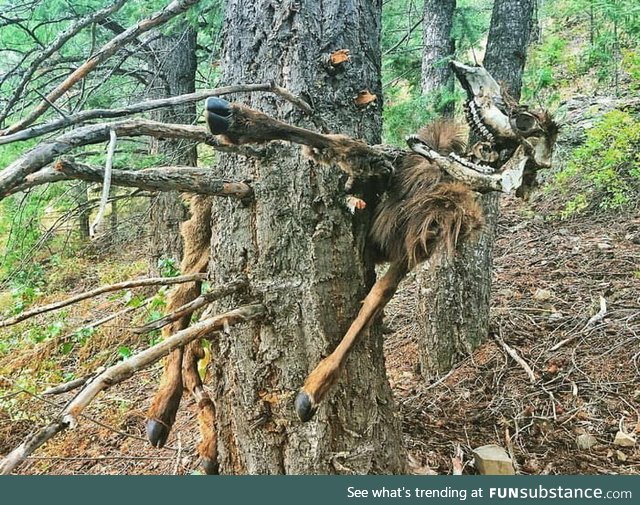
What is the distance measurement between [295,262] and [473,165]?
30.4 inches

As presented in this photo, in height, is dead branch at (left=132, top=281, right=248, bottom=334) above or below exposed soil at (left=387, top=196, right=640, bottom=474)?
above

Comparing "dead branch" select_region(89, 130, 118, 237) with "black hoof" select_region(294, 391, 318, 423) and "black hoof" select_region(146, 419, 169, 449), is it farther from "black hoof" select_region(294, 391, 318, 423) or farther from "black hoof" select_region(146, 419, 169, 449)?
"black hoof" select_region(146, 419, 169, 449)

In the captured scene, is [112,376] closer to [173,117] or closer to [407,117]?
[407,117]

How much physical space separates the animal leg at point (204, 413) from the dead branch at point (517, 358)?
2549mm

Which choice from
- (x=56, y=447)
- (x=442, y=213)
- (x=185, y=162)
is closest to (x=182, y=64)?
(x=185, y=162)

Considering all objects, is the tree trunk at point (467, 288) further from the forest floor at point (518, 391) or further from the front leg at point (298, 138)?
the front leg at point (298, 138)

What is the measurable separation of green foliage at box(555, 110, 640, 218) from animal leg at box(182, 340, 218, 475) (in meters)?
3.79

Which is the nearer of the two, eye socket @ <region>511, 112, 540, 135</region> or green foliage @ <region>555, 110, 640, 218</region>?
eye socket @ <region>511, 112, 540, 135</region>

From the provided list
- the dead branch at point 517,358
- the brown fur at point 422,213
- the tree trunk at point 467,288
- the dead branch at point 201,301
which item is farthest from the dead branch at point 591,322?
the dead branch at point 201,301

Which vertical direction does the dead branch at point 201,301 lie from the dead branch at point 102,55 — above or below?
below

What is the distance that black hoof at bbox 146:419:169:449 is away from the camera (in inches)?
73.6

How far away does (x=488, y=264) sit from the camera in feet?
14.1

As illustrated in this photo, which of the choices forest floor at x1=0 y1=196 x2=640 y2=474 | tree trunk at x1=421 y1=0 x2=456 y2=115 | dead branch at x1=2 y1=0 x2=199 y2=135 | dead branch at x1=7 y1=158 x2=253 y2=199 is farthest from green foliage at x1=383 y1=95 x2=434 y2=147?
dead branch at x1=7 y1=158 x2=253 y2=199

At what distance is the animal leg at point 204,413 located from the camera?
218cm
